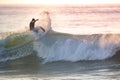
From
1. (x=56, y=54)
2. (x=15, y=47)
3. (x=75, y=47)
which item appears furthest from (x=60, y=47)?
(x=15, y=47)

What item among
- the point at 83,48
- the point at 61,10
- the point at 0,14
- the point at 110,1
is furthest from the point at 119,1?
the point at 83,48

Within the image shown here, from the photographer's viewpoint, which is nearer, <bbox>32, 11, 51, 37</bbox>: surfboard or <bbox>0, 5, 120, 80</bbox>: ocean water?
<bbox>0, 5, 120, 80</bbox>: ocean water

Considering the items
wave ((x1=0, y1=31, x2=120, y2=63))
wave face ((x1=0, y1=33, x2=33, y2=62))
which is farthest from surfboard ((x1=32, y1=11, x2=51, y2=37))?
wave face ((x1=0, y1=33, x2=33, y2=62))

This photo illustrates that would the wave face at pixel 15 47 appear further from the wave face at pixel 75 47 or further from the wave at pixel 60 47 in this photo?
the wave face at pixel 75 47

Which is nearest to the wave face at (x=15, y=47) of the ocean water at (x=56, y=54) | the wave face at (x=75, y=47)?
the ocean water at (x=56, y=54)

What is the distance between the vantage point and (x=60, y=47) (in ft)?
57.5

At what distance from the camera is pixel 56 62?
16.8 metres

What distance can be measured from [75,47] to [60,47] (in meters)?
0.48

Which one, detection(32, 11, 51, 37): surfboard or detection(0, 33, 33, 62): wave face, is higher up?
detection(32, 11, 51, 37): surfboard

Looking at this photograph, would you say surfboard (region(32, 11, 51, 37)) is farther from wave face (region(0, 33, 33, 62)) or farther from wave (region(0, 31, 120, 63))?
wave face (region(0, 33, 33, 62))

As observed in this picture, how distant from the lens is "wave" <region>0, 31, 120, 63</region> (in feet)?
56.2

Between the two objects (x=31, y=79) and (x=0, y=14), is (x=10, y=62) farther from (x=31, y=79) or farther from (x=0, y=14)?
(x=0, y=14)

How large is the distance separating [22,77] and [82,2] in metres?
43.4

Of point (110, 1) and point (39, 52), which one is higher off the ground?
point (110, 1)
